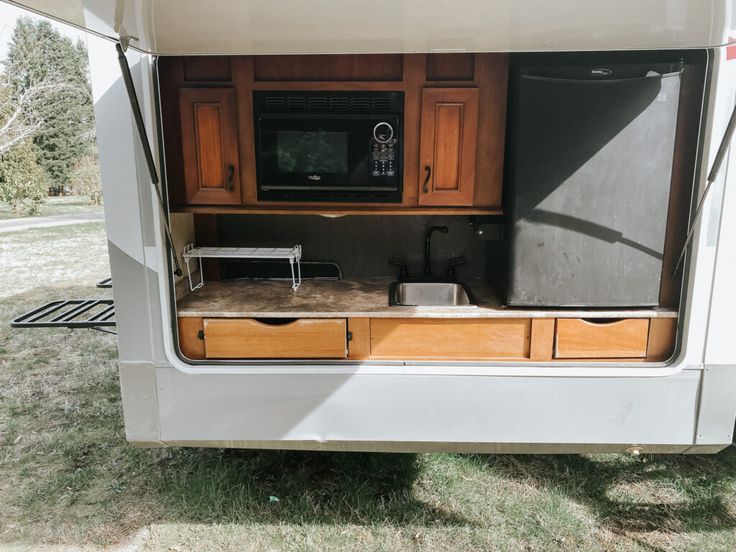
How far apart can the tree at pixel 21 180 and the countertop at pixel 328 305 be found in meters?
11.5

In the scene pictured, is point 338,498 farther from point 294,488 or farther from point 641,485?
point 641,485

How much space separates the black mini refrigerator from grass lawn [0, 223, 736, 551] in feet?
3.38

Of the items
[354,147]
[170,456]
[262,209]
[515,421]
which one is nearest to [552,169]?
[354,147]

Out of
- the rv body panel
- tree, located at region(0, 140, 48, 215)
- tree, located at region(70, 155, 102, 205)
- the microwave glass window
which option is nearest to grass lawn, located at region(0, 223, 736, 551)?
the rv body panel

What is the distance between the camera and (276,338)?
2113 mm

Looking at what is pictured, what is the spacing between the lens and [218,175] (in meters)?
2.23

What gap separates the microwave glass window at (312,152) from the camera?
2.17m

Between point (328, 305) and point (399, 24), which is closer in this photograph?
point (399, 24)

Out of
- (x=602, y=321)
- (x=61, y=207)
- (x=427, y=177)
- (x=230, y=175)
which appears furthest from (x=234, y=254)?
(x=61, y=207)

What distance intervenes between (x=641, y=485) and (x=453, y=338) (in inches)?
53.1

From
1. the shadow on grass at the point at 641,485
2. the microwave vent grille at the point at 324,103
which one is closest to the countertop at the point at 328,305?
the microwave vent grille at the point at 324,103

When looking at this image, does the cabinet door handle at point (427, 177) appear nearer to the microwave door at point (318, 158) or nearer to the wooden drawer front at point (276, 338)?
the microwave door at point (318, 158)

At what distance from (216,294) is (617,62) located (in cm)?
200

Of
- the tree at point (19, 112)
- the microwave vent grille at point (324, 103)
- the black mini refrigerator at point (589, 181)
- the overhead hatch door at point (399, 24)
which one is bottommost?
the black mini refrigerator at point (589, 181)
